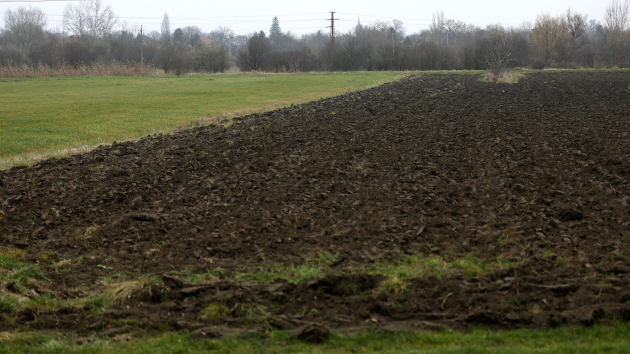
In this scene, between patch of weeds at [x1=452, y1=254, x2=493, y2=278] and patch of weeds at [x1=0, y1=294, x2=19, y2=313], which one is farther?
patch of weeds at [x1=452, y1=254, x2=493, y2=278]

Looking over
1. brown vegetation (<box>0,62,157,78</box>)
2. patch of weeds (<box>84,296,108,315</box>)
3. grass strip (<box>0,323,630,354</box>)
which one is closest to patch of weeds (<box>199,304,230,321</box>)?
grass strip (<box>0,323,630,354</box>)

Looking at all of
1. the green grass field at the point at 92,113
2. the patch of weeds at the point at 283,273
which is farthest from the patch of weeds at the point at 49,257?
the green grass field at the point at 92,113

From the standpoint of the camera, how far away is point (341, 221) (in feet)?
26.0

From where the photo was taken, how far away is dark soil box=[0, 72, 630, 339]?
508 cm

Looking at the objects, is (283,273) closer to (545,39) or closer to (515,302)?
(515,302)

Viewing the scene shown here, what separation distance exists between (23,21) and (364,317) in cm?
11023

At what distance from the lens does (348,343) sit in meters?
4.39

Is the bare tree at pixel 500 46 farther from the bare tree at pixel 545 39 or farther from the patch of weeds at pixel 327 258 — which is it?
the patch of weeds at pixel 327 258

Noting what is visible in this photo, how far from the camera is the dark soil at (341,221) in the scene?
5.08 metres

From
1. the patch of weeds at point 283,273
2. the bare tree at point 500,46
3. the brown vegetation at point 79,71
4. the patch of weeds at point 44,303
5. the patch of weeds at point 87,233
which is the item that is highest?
the bare tree at point 500,46

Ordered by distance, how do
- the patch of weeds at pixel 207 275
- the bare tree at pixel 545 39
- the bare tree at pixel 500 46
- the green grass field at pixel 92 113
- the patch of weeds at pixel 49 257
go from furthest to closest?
the bare tree at pixel 545 39 → the bare tree at pixel 500 46 → the green grass field at pixel 92 113 → the patch of weeds at pixel 49 257 → the patch of weeds at pixel 207 275

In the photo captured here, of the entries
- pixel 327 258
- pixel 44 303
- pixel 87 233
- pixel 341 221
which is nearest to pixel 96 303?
pixel 44 303

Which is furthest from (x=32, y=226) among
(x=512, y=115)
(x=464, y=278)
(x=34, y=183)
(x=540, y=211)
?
(x=512, y=115)

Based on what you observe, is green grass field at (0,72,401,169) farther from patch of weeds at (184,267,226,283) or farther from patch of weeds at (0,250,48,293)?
patch of weeds at (184,267,226,283)
